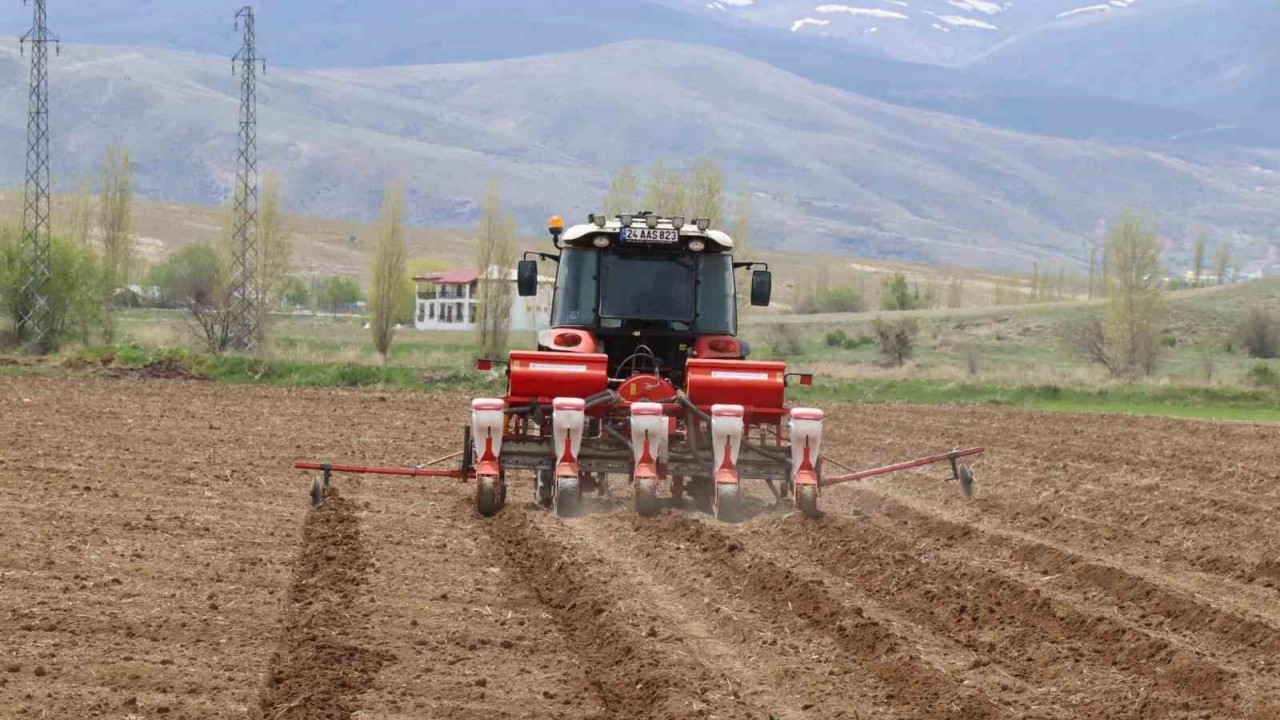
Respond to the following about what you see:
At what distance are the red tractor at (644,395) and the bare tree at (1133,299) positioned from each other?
42.1 m

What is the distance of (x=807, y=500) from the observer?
47.6 ft

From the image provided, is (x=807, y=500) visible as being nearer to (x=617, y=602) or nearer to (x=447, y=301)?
(x=617, y=602)

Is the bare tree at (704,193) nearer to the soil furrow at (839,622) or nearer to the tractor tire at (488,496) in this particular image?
the tractor tire at (488,496)

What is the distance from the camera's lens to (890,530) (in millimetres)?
14648

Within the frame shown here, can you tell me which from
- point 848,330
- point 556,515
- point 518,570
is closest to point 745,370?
point 556,515

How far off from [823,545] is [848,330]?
67066mm

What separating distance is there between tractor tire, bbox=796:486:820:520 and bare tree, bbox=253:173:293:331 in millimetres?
44644

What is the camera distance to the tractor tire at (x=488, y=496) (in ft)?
47.9

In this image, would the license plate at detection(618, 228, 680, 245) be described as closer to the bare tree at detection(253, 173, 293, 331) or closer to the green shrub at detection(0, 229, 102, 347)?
the green shrub at detection(0, 229, 102, 347)

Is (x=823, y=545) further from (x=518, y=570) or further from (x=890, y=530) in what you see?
(x=518, y=570)

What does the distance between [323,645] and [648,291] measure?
25.1 ft

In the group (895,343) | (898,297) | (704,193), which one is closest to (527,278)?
(704,193)

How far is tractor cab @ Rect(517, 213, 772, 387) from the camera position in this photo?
1631 cm

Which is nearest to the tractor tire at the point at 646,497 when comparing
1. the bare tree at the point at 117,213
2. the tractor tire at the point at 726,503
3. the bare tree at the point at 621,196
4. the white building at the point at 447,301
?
the tractor tire at the point at 726,503
